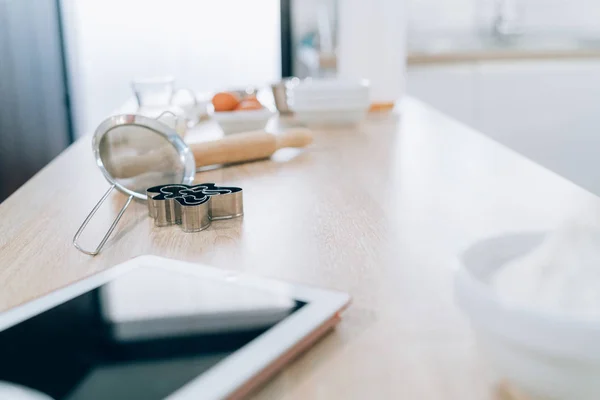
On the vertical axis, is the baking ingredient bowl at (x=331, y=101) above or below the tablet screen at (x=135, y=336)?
above

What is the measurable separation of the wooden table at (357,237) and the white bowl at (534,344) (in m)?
0.03

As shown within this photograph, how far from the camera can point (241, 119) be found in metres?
1.22

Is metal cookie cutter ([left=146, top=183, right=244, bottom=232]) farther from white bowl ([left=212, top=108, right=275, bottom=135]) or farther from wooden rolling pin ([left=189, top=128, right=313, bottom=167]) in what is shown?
white bowl ([left=212, top=108, right=275, bottom=135])

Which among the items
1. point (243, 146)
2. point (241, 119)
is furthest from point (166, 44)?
point (243, 146)

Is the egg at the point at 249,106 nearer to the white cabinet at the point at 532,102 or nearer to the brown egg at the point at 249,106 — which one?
the brown egg at the point at 249,106

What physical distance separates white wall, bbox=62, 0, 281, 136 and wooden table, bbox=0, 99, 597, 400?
2.33 meters

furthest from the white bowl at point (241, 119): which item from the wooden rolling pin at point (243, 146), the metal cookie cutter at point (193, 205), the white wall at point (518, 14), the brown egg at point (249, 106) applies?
the white wall at point (518, 14)

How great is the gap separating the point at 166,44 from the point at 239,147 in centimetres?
250

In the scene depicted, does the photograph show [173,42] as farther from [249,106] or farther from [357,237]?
[357,237]

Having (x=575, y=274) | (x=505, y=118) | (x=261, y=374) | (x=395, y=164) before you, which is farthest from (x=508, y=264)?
(x=505, y=118)

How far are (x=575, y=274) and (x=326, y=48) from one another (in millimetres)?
2757

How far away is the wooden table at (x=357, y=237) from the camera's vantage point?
380 millimetres

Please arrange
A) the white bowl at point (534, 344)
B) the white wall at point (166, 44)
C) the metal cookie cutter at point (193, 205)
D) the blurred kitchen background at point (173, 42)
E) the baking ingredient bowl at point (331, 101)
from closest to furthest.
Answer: the white bowl at point (534, 344) < the metal cookie cutter at point (193, 205) < the baking ingredient bowl at point (331, 101) < the blurred kitchen background at point (173, 42) < the white wall at point (166, 44)

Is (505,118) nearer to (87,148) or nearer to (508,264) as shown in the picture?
(87,148)
